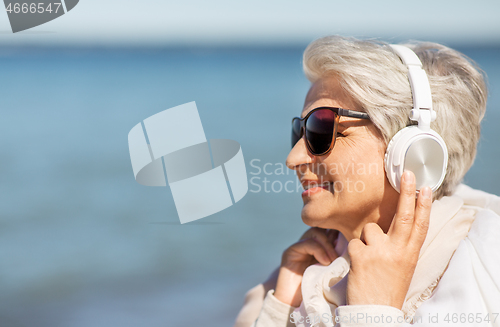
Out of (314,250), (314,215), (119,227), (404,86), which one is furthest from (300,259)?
(119,227)

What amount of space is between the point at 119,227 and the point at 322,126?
11.6 feet

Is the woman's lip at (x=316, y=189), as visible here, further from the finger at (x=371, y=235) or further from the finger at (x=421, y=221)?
the finger at (x=421, y=221)

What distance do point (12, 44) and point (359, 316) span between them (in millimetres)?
25982

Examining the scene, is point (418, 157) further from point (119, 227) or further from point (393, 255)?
point (119, 227)

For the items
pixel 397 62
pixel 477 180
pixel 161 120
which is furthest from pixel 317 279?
pixel 477 180

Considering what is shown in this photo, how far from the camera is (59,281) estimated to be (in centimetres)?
→ 375

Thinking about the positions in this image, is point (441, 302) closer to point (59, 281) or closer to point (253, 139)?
point (59, 281)

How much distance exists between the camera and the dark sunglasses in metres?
1.60

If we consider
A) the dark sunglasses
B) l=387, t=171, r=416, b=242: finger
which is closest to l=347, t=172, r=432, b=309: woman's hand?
l=387, t=171, r=416, b=242: finger

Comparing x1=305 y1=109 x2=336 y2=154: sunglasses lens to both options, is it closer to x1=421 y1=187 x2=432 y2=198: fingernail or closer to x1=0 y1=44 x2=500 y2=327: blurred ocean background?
x1=421 y1=187 x2=432 y2=198: fingernail

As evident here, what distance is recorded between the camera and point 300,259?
2010 mm

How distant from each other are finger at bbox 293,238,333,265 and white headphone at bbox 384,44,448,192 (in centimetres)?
58

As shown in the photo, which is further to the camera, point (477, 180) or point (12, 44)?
point (12, 44)

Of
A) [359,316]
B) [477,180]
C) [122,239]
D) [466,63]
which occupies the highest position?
[466,63]
